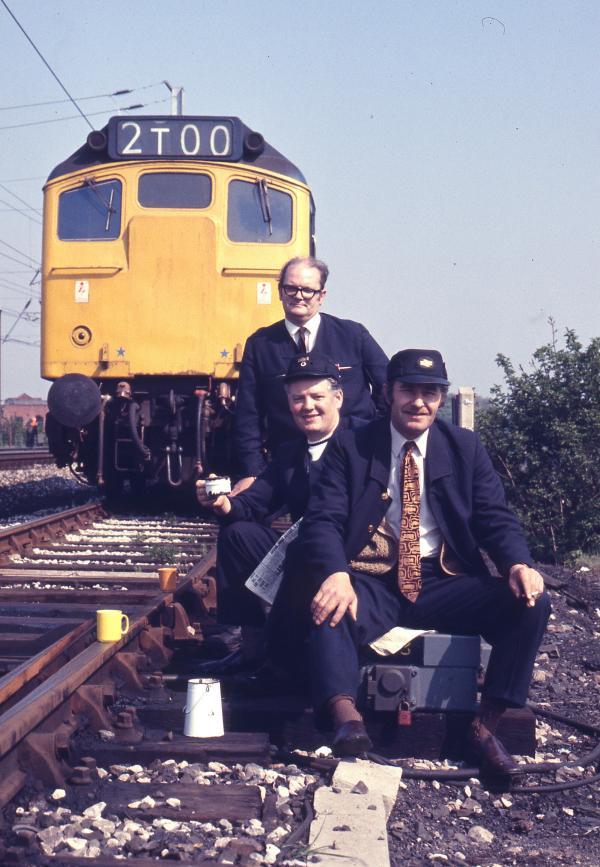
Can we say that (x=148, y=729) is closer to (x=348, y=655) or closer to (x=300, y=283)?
(x=348, y=655)

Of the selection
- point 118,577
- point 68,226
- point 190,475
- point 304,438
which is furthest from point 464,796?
point 68,226

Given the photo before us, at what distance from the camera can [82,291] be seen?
10383mm

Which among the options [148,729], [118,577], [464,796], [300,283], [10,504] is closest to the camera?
[464,796]

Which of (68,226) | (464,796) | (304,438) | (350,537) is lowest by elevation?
(464,796)

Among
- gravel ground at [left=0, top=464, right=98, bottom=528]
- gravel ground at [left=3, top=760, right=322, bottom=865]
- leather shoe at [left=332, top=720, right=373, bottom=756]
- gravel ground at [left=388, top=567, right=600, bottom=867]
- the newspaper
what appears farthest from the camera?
gravel ground at [left=0, top=464, right=98, bottom=528]

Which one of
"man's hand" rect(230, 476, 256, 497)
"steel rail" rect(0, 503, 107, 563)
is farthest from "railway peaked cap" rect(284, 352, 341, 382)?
"steel rail" rect(0, 503, 107, 563)

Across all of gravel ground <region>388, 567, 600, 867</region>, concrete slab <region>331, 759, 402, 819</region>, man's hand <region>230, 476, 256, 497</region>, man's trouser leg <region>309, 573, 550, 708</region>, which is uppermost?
man's hand <region>230, 476, 256, 497</region>

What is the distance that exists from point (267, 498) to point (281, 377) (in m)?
0.66

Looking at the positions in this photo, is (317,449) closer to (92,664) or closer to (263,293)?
(92,664)

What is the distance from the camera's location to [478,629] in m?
3.85

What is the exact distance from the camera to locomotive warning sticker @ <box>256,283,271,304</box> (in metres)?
10.3

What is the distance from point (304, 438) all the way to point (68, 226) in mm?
6946

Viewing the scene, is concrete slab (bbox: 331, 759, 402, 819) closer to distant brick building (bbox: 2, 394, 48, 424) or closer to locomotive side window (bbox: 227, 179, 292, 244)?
locomotive side window (bbox: 227, 179, 292, 244)

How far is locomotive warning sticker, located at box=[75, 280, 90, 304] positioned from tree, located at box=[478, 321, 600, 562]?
3.92m
